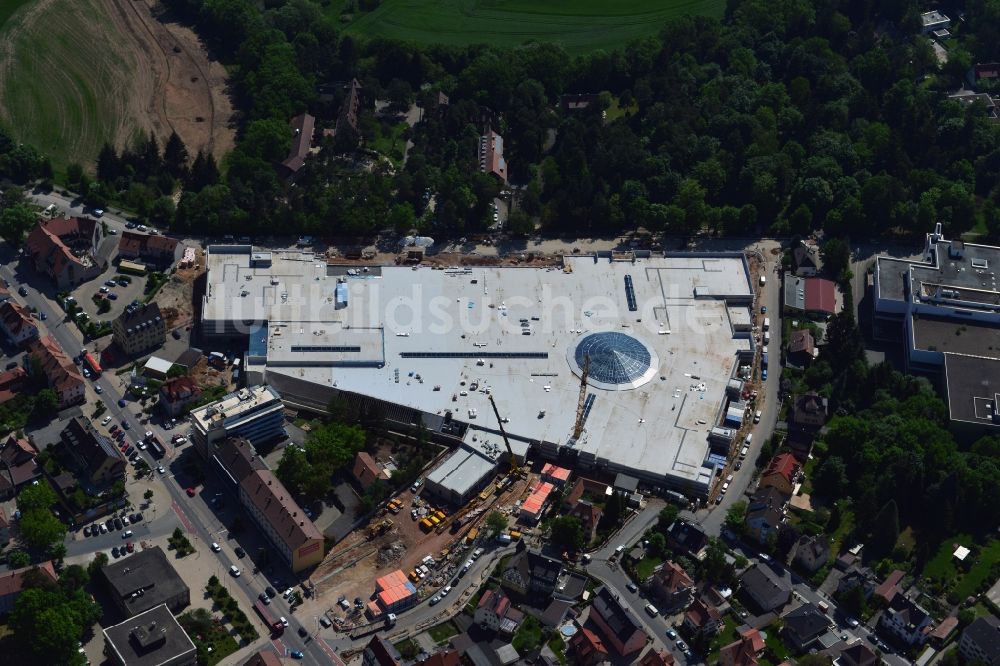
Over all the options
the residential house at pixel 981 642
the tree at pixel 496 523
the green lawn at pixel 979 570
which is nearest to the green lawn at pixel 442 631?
the tree at pixel 496 523

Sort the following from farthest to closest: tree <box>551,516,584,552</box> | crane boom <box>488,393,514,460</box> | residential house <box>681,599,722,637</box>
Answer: crane boom <box>488,393,514,460</box> → tree <box>551,516,584,552</box> → residential house <box>681,599,722,637</box>

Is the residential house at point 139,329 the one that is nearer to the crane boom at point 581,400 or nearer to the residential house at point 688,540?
the crane boom at point 581,400

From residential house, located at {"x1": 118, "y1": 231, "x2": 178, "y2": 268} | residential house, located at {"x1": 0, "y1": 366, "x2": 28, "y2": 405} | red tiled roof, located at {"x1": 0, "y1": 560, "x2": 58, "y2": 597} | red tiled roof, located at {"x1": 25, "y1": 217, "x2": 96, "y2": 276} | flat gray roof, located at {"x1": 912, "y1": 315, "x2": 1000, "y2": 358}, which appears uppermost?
red tiled roof, located at {"x1": 25, "y1": 217, "x2": 96, "y2": 276}

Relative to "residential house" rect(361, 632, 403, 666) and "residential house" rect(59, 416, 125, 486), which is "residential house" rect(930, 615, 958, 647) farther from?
"residential house" rect(59, 416, 125, 486)

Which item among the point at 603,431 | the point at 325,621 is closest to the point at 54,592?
the point at 325,621

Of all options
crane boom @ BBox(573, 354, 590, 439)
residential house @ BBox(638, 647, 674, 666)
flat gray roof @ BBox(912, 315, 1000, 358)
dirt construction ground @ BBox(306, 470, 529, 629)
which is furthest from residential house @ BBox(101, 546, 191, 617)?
flat gray roof @ BBox(912, 315, 1000, 358)
